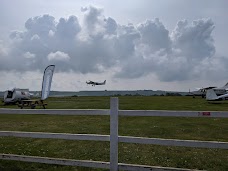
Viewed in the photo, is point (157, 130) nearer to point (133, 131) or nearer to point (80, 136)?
point (133, 131)

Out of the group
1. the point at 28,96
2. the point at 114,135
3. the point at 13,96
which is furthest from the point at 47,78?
the point at 28,96

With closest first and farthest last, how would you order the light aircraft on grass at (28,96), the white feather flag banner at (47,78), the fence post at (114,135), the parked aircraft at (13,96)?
1. the fence post at (114,135)
2. the white feather flag banner at (47,78)
3. the light aircraft on grass at (28,96)
4. the parked aircraft at (13,96)

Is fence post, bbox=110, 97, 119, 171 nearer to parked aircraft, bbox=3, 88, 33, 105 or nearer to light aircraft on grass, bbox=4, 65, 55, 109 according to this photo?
light aircraft on grass, bbox=4, 65, 55, 109

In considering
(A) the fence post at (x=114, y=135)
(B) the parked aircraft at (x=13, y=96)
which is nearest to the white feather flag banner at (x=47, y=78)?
(B) the parked aircraft at (x=13, y=96)

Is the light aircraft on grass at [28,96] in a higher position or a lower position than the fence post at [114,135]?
higher

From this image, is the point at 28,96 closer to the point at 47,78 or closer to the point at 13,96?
the point at 13,96

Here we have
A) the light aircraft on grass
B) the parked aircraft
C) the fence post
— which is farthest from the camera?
the parked aircraft

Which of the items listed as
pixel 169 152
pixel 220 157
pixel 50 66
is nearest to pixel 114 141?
pixel 169 152

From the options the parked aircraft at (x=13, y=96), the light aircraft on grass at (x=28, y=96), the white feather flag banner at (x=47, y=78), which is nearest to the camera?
the white feather flag banner at (x=47, y=78)

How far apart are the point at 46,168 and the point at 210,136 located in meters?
7.10

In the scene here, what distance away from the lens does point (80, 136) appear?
6.01 metres

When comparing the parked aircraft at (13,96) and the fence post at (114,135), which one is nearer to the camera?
the fence post at (114,135)

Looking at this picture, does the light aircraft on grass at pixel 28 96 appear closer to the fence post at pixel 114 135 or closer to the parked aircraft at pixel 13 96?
the parked aircraft at pixel 13 96

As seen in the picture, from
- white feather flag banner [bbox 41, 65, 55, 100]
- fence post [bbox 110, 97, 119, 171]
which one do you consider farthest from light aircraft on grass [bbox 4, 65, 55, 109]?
fence post [bbox 110, 97, 119, 171]
